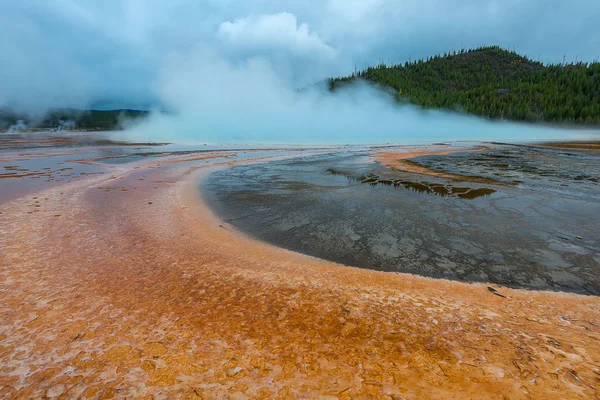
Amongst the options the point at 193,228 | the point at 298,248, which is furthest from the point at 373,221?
the point at 193,228

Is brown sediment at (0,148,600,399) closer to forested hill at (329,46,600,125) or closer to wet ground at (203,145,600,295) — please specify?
wet ground at (203,145,600,295)

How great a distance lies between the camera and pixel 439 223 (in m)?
7.95

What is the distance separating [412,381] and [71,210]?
1050 centimetres

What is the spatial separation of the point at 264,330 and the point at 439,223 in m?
6.37

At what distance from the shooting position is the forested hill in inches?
3730

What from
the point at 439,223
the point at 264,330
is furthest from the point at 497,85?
the point at 264,330

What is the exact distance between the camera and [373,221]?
8.26m

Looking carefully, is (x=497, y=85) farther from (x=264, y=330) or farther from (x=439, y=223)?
(x=264, y=330)

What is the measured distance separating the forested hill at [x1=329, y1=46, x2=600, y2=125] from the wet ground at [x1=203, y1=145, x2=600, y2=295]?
352ft

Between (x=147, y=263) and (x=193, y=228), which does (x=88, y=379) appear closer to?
(x=147, y=263)

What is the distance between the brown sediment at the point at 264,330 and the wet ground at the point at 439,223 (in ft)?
2.48

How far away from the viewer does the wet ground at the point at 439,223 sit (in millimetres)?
5527

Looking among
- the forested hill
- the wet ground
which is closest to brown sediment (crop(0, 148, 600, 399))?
the wet ground

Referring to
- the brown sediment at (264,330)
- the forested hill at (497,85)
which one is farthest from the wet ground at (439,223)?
the forested hill at (497,85)
